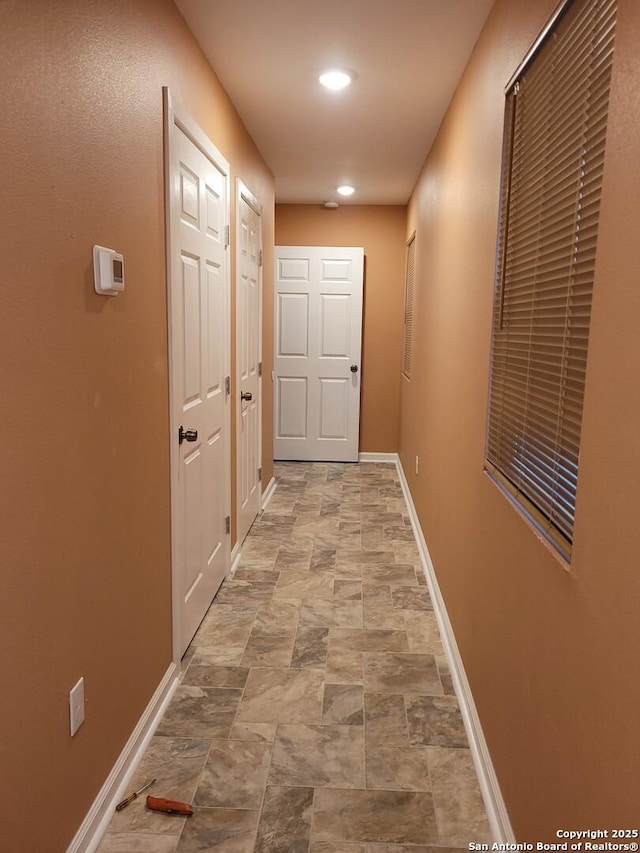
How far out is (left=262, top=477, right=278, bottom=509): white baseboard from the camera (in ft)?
15.3

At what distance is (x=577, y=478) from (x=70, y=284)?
1.18 m

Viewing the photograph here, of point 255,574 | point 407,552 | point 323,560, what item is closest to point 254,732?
point 255,574

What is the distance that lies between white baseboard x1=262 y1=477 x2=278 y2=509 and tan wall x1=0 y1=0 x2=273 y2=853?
8.28 feet

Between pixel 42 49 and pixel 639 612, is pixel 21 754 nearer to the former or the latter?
pixel 639 612

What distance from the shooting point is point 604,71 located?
112 centimetres

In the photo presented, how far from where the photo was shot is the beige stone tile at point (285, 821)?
5.31 ft

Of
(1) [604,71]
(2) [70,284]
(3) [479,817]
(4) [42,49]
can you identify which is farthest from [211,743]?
(1) [604,71]

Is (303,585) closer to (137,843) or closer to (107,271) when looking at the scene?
(137,843)

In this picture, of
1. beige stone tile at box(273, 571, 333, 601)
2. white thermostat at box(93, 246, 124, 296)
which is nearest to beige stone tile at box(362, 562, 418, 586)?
beige stone tile at box(273, 571, 333, 601)

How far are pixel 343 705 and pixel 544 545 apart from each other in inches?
49.1

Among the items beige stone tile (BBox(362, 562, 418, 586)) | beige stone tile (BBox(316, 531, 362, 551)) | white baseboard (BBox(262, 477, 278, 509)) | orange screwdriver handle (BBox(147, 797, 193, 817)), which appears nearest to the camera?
orange screwdriver handle (BBox(147, 797, 193, 817))

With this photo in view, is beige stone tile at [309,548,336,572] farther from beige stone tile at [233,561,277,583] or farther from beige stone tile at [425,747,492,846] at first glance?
beige stone tile at [425,747,492,846]

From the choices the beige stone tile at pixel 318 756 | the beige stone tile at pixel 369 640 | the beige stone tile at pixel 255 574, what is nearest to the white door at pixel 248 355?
the beige stone tile at pixel 255 574

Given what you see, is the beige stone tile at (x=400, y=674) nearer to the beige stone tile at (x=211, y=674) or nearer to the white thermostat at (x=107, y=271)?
the beige stone tile at (x=211, y=674)
